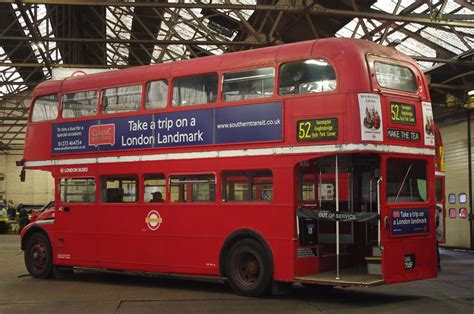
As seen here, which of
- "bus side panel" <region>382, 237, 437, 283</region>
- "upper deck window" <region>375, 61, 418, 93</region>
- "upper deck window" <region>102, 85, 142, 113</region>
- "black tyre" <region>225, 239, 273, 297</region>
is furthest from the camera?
"upper deck window" <region>102, 85, 142, 113</region>

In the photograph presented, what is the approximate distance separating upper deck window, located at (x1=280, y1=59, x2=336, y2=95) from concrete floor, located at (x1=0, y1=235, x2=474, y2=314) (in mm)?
3496

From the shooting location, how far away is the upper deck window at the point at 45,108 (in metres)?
15.0

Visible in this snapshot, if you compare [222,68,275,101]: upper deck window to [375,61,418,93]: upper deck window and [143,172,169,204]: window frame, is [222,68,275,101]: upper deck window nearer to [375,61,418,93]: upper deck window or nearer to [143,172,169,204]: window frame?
[375,61,418,93]: upper deck window

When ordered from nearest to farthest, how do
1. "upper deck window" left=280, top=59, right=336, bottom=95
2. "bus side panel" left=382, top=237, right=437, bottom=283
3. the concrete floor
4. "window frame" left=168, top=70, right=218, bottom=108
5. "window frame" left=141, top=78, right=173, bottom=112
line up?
the concrete floor → "bus side panel" left=382, top=237, right=437, bottom=283 → "upper deck window" left=280, top=59, right=336, bottom=95 → "window frame" left=168, top=70, right=218, bottom=108 → "window frame" left=141, top=78, right=173, bottom=112

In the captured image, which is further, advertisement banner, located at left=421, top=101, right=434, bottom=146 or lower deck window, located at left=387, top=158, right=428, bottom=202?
advertisement banner, located at left=421, top=101, right=434, bottom=146

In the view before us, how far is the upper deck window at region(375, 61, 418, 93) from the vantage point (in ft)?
36.0

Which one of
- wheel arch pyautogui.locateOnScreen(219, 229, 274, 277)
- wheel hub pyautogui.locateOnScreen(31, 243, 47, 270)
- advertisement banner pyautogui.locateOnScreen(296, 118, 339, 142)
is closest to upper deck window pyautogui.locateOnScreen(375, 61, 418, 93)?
advertisement banner pyautogui.locateOnScreen(296, 118, 339, 142)

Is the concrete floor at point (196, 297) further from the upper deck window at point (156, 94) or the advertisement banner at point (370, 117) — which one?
the upper deck window at point (156, 94)

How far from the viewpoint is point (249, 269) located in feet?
38.1

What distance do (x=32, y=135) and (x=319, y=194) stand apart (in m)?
7.15

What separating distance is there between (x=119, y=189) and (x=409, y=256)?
6050 millimetres

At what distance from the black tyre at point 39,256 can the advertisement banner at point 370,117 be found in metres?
7.96

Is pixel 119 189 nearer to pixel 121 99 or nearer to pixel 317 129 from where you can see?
pixel 121 99

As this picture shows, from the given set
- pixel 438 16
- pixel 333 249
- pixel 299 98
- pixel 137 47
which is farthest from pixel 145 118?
pixel 137 47
